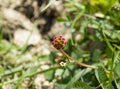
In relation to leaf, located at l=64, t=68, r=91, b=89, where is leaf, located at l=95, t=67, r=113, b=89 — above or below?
above

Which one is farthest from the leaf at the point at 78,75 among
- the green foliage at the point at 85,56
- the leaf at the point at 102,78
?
the leaf at the point at 102,78

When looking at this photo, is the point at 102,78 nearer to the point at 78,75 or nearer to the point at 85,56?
the point at 78,75

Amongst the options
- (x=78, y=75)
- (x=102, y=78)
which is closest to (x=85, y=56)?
(x=78, y=75)

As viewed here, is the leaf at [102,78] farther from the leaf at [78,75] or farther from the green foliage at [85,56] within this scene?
the leaf at [78,75]

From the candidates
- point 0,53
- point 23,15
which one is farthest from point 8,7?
point 0,53

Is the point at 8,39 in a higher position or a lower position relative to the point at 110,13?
lower

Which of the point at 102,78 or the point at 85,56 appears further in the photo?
the point at 85,56

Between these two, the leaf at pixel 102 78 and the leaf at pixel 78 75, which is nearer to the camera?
the leaf at pixel 102 78

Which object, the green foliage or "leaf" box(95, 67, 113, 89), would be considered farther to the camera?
the green foliage

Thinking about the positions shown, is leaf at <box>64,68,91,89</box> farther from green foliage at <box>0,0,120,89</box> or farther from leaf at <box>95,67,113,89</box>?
leaf at <box>95,67,113,89</box>

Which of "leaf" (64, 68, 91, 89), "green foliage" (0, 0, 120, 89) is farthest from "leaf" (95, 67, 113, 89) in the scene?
"leaf" (64, 68, 91, 89)

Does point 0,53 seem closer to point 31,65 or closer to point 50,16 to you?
point 31,65
